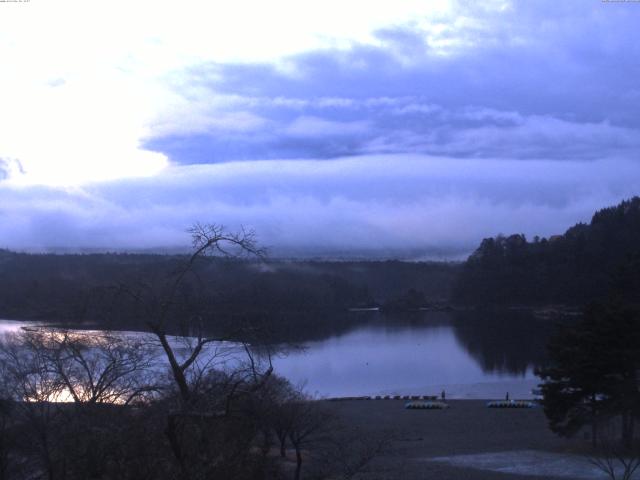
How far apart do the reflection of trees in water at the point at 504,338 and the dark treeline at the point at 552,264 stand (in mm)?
3177

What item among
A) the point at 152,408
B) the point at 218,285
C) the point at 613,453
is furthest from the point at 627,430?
the point at 152,408

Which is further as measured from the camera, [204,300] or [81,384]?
[81,384]

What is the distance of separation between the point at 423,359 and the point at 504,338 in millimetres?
14761

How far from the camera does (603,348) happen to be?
68.2ft

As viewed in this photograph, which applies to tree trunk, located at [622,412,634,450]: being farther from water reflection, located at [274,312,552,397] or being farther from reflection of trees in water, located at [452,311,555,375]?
reflection of trees in water, located at [452,311,555,375]

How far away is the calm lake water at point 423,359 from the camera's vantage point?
39.7 metres

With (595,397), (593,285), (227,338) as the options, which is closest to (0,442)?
(227,338)

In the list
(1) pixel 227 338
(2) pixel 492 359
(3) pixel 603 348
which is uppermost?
(1) pixel 227 338

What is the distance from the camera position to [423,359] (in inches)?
2084

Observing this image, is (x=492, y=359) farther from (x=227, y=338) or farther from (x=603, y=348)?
(x=227, y=338)

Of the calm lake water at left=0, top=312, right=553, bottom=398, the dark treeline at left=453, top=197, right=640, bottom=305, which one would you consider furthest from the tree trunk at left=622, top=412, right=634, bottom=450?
the dark treeline at left=453, top=197, right=640, bottom=305

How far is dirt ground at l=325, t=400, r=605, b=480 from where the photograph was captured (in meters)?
19.1

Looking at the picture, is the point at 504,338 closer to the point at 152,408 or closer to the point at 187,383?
the point at 187,383

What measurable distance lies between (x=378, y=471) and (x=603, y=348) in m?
7.88
